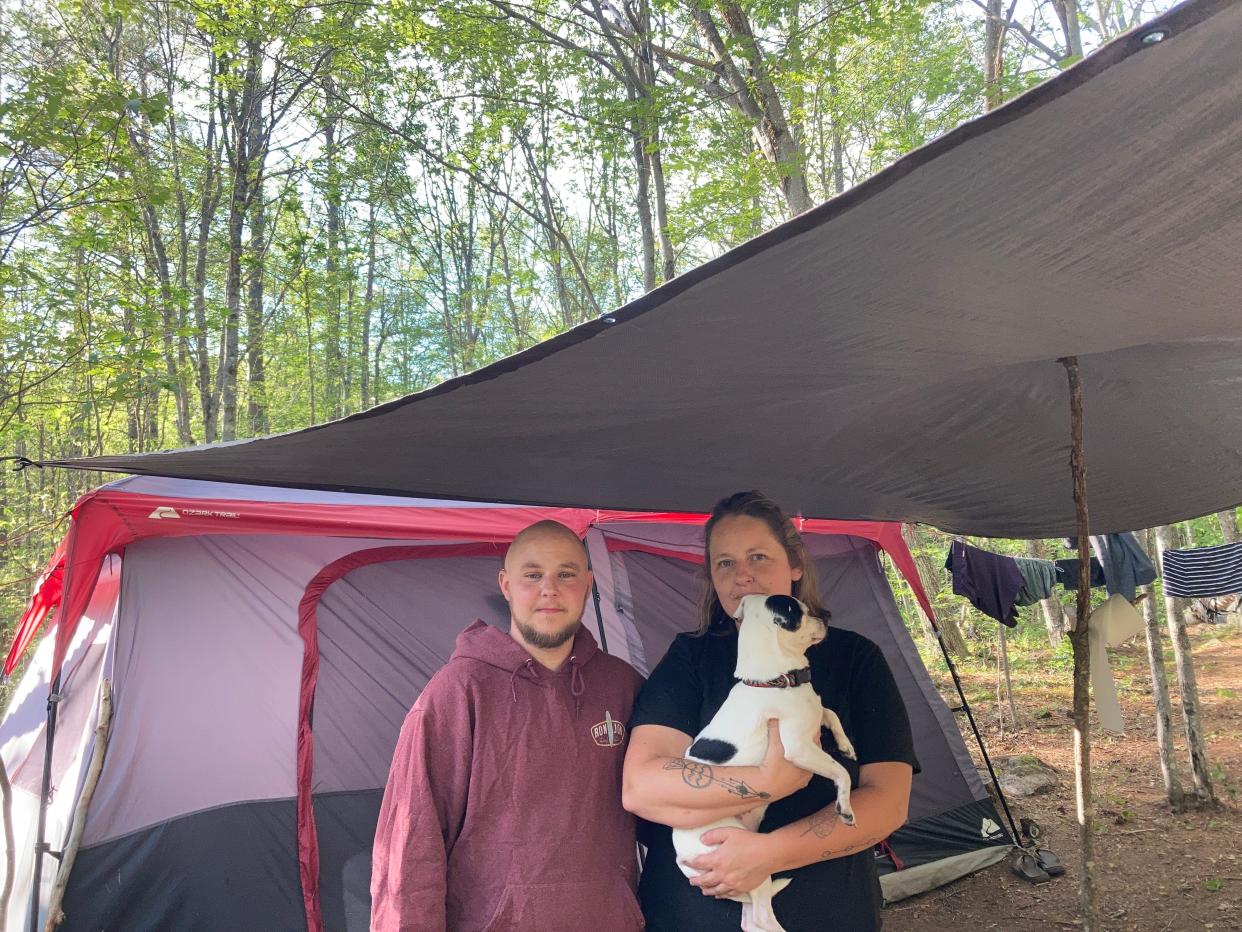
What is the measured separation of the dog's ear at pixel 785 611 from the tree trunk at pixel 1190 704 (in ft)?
14.6

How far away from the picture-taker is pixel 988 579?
4938mm

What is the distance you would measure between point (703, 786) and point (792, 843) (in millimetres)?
190

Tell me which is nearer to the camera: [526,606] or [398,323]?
[526,606]

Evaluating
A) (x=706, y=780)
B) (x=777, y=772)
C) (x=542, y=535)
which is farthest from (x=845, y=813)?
(x=542, y=535)

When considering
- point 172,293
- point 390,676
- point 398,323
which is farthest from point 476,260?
point 390,676

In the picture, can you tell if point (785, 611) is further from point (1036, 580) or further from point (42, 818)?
point (1036, 580)

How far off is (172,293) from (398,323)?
8566mm

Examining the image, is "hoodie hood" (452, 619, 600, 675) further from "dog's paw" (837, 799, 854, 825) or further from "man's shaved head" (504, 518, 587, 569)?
"dog's paw" (837, 799, 854, 825)

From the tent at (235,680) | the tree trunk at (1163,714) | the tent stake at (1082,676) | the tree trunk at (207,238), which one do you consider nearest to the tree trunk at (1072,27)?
the tree trunk at (1163,714)

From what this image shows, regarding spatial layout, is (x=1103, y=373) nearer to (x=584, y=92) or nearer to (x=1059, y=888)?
(x=1059, y=888)

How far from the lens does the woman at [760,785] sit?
4.55ft

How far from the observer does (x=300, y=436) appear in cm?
162

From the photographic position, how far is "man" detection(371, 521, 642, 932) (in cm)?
141

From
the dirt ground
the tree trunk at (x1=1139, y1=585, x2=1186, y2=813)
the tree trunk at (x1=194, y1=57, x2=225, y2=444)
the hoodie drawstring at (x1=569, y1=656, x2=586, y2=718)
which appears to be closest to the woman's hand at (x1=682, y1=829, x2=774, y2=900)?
the hoodie drawstring at (x1=569, y1=656, x2=586, y2=718)
